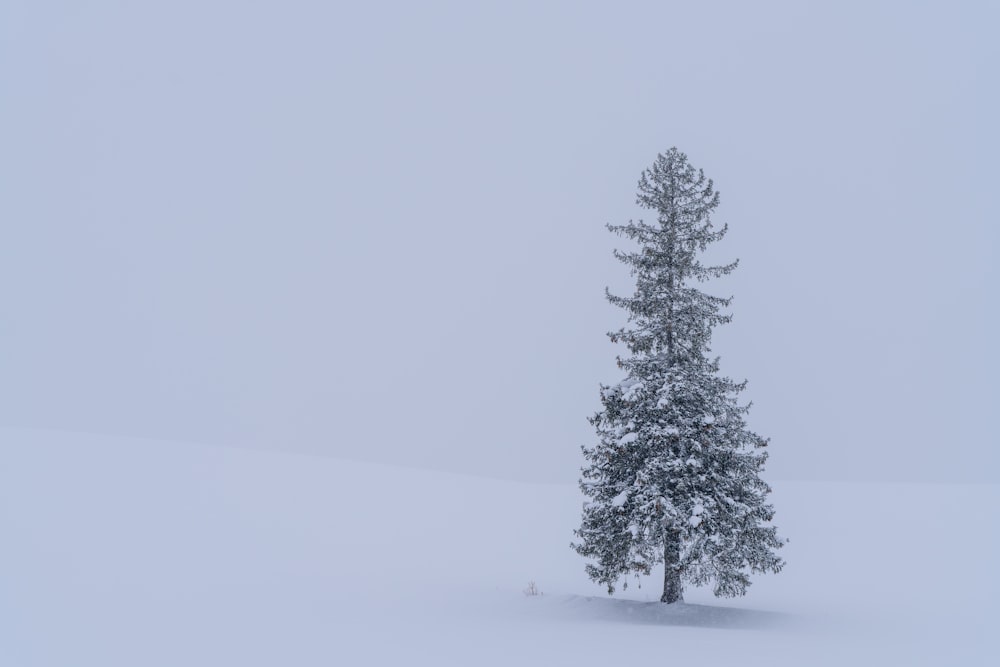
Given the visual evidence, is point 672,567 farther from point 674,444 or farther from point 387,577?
point 387,577

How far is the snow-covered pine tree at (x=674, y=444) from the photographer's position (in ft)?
64.0

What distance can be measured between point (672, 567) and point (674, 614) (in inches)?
45.0

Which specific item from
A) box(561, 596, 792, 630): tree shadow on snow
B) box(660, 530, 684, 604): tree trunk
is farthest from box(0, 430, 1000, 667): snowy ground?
box(660, 530, 684, 604): tree trunk

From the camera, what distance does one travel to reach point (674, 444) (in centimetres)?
2041

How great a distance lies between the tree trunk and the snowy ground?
0.51 metres

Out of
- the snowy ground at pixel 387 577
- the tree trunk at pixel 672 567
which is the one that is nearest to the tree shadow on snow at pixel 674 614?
the snowy ground at pixel 387 577

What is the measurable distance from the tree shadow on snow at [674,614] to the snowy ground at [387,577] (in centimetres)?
9

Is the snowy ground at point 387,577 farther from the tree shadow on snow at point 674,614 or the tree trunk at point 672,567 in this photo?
the tree trunk at point 672,567

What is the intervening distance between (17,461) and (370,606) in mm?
19667

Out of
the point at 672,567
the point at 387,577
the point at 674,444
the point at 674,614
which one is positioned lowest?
the point at 674,614

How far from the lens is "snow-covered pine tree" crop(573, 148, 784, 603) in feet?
64.0

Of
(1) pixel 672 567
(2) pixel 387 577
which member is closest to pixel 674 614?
(1) pixel 672 567

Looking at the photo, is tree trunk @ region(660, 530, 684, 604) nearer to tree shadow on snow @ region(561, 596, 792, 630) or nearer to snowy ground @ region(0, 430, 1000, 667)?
tree shadow on snow @ region(561, 596, 792, 630)

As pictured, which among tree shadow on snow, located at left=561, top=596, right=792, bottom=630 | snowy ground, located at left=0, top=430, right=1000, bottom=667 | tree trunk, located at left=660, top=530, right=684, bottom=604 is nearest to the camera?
snowy ground, located at left=0, top=430, right=1000, bottom=667
